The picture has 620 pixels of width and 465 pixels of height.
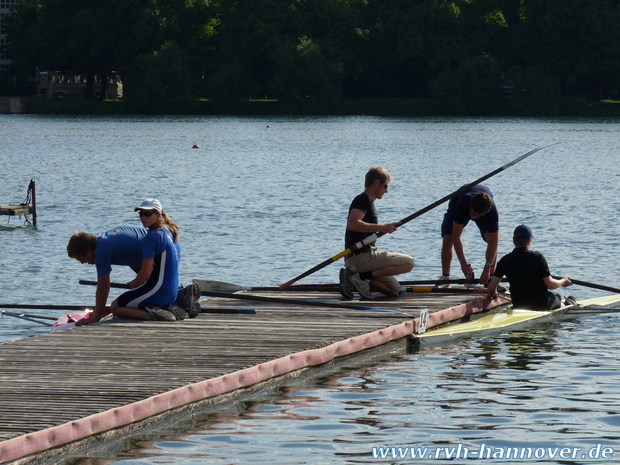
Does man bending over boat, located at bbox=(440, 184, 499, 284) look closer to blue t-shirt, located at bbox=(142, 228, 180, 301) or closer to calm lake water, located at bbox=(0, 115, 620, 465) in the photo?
calm lake water, located at bbox=(0, 115, 620, 465)

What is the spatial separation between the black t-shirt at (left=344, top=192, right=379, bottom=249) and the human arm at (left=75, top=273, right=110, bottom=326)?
3038 millimetres

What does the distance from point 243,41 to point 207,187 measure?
68.3 m

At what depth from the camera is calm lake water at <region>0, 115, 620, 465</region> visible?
29.1 feet

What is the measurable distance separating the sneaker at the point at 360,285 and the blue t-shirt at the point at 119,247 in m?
2.98

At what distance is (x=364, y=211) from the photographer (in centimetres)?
1253

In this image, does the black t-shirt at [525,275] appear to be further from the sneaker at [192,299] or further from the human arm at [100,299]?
the human arm at [100,299]

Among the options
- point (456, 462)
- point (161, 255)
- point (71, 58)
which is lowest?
point (456, 462)

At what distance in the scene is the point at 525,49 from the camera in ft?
342

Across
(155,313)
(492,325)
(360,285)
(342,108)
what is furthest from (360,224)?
(342,108)

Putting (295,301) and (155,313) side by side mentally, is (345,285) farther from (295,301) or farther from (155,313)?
(155,313)

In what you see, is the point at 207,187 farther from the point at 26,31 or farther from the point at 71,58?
the point at 26,31

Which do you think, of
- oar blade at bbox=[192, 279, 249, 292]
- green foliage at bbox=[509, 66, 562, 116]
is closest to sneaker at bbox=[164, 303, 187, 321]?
oar blade at bbox=[192, 279, 249, 292]

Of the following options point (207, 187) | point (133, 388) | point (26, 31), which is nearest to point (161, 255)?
point (133, 388)

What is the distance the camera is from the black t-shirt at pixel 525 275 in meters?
12.8
